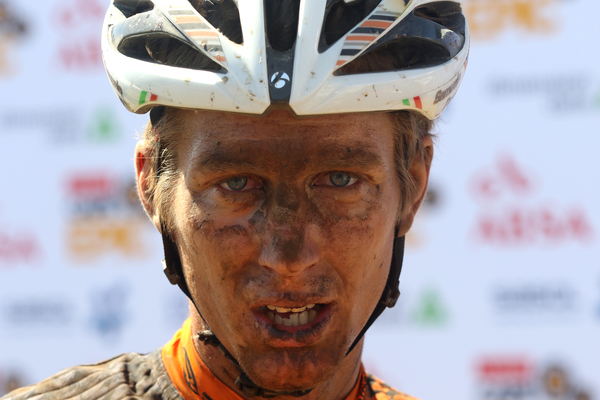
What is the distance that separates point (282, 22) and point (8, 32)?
14.0 ft

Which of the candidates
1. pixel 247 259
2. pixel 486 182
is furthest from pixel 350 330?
pixel 486 182

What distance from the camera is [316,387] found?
76.7 inches

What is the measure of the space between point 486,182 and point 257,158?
3.53 m

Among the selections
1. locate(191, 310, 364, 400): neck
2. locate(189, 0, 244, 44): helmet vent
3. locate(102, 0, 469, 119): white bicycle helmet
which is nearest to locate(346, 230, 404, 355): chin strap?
locate(191, 310, 364, 400): neck

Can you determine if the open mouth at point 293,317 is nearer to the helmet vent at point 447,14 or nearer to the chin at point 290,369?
the chin at point 290,369

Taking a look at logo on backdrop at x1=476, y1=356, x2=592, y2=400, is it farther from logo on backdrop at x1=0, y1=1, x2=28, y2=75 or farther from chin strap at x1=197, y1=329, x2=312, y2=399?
logo on backdrop at x1=0, y1=1, x2=28, y2=75

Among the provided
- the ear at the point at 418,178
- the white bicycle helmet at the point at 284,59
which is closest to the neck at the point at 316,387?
the ear at the point at 418,178

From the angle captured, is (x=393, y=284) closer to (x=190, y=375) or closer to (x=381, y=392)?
(x=381, y=392)

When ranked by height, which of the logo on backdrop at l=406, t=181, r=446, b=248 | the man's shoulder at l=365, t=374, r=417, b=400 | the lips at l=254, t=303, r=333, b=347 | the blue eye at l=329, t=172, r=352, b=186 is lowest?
the logo on backdrop at l=406, t=181, r=446, b=248

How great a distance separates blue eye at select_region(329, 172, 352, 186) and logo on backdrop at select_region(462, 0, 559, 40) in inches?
142

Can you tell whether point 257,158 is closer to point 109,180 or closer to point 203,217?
point 203,217

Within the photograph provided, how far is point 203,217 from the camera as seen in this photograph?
1.70 metres

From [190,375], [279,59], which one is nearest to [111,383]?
[190,375]

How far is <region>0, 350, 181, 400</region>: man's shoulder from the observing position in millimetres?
1933
